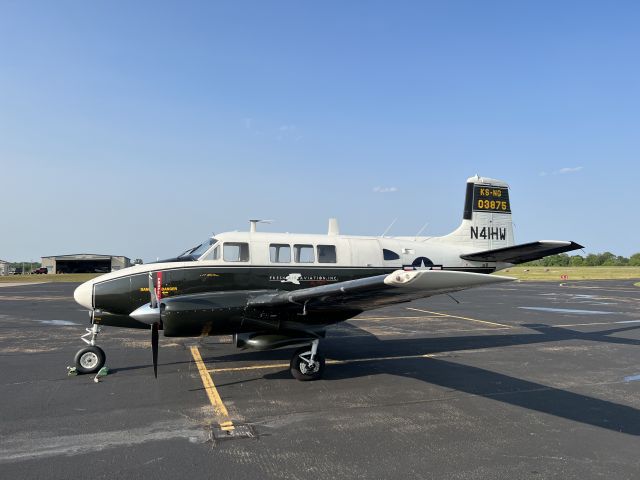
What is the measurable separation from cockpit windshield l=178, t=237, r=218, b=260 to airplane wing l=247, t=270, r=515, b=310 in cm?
209

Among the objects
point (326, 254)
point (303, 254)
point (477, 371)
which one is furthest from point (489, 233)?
point (303, 254)

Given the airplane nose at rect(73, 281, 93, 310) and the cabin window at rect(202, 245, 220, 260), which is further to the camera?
the cabin window at rect(202, 245, 220, 260)

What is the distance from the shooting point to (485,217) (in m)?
13.8

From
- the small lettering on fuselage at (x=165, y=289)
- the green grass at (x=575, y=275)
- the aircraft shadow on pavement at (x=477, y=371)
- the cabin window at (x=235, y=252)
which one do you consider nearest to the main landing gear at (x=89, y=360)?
the small lettering on fuselage at (x=165, y=289)

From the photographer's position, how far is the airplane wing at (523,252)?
10.2 meters

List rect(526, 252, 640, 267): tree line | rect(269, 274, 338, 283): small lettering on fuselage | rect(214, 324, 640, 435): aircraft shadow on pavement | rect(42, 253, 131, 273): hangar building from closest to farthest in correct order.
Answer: rect(214, 324, 640, 435): aircraft shadow on pavement
rect(269, 274, 338, 283): small lettering on fuselage
rect(42, 253, 131, 273): hangar building
rect(526, 252, 640, 267): tree line

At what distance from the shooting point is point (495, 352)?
11.4 meters

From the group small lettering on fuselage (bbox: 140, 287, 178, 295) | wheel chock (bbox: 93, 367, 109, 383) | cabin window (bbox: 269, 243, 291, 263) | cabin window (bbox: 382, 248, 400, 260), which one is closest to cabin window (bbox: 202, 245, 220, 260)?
small lettering on fuselage (bbox: 140, 287, 178, 295)

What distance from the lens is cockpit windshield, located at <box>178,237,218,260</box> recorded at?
9.82 m

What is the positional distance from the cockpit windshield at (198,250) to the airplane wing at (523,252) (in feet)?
23.5

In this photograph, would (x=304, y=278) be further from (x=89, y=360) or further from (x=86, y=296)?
(x=89, y=360)

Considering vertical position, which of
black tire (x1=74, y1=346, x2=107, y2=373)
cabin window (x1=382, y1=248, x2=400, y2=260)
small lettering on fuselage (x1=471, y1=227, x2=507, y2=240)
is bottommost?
black tire (x1=74, y1=346, x2=107, y2=373)

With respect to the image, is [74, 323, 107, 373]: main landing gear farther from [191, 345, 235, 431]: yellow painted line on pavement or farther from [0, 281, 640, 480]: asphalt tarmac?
[191, 345, 235, 431]: yellow painted line on pavement

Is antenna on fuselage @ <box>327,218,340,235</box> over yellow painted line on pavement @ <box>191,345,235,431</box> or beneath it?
over
